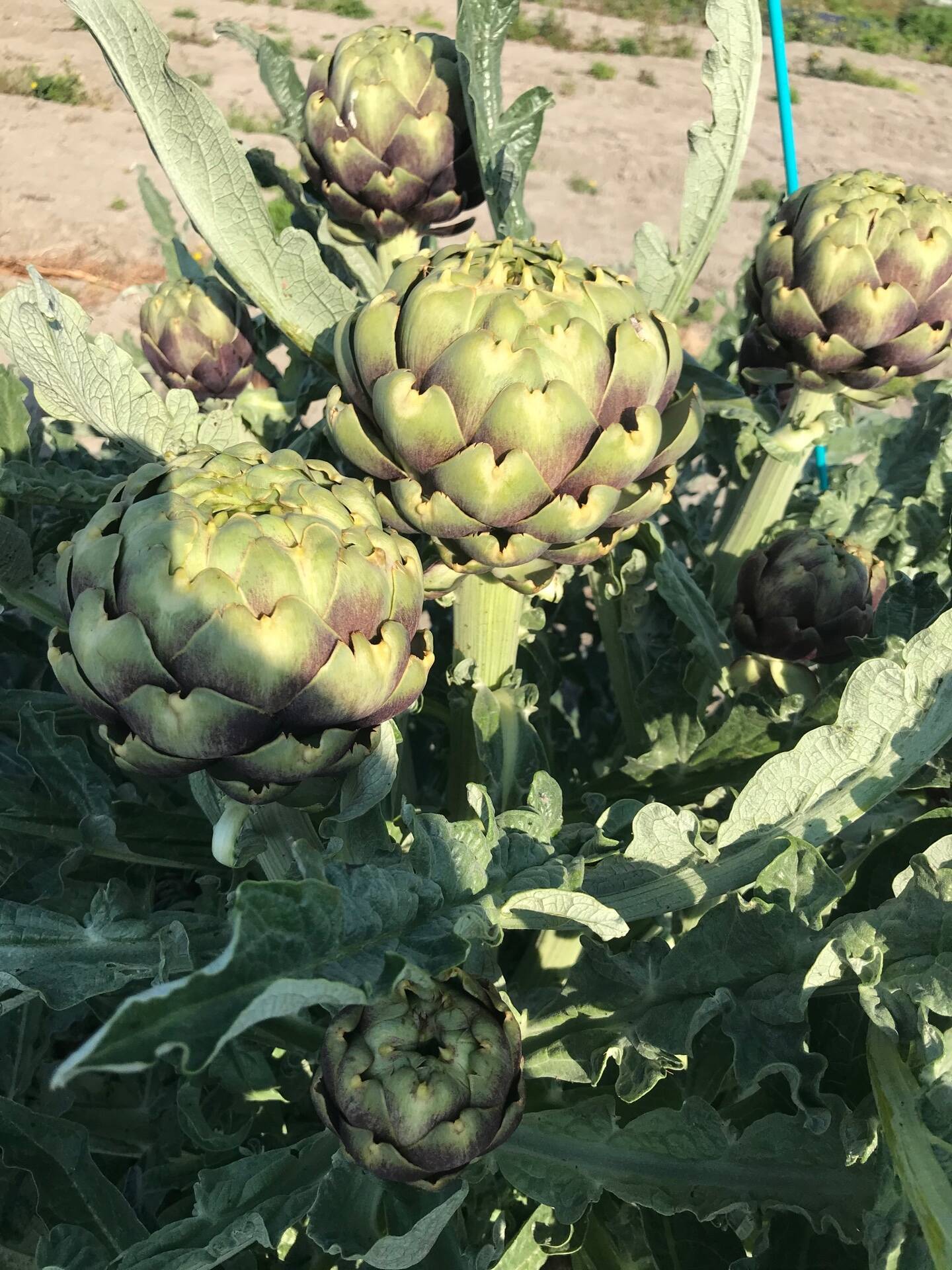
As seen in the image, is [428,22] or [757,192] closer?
[757,192]

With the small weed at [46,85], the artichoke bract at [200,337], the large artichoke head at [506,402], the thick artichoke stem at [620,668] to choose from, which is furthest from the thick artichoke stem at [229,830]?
the small weed at [46,85]

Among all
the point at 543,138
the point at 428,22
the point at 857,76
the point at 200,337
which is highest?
the point at 200,337

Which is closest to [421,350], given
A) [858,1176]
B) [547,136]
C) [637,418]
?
[637,418]

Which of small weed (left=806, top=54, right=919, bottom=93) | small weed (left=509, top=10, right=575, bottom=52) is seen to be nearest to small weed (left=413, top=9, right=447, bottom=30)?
small weed (left=509, top=10, right=575, bottom=52)

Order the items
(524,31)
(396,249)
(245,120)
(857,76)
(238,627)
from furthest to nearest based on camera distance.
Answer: (524,31)
(857,76)
(245,120)
(396,249)
(238,627)

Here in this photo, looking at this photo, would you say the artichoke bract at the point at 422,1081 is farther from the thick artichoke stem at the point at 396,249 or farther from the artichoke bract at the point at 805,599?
the thick artichoke stem at the point at 396,249

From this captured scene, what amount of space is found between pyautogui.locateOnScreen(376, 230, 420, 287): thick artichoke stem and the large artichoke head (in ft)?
0.79

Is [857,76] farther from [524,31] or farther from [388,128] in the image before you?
[388,128]

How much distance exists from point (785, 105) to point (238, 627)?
2.82 feet

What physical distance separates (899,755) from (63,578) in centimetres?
43

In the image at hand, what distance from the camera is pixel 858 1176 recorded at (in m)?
0.59

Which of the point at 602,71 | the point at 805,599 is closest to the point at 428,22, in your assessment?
the point at 602,71

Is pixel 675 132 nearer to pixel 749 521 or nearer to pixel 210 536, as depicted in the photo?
pixel 749 521

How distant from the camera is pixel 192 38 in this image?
4.20 meters
